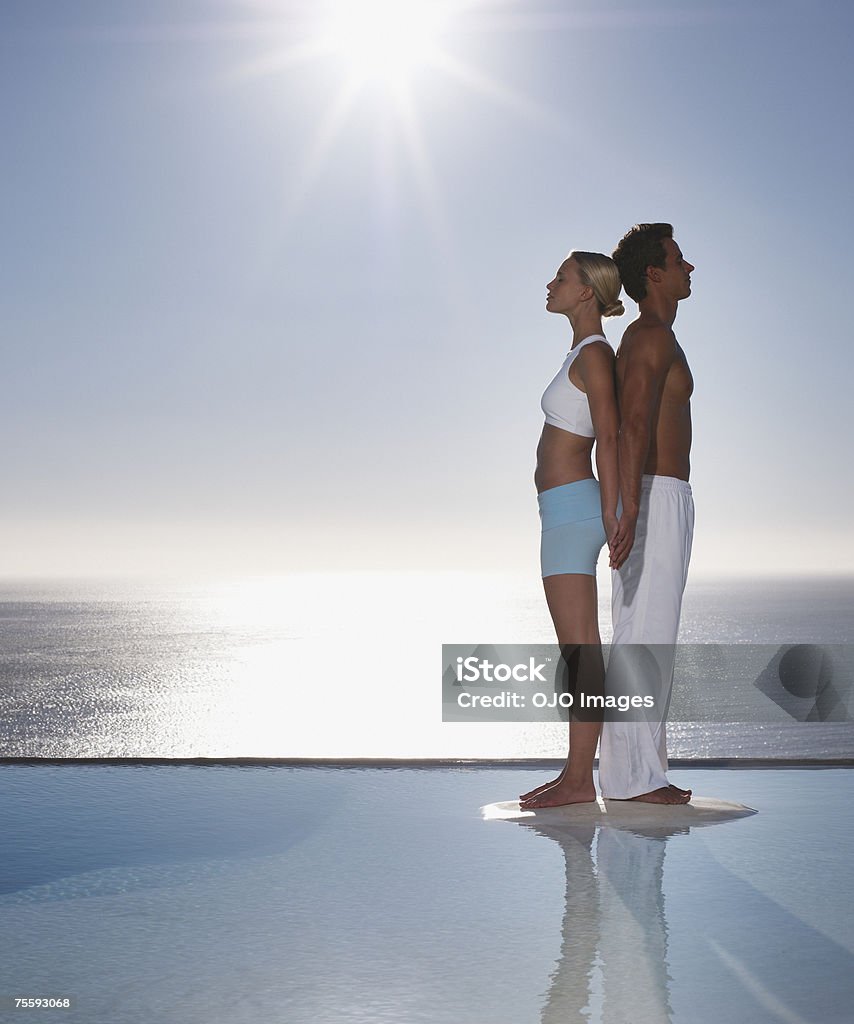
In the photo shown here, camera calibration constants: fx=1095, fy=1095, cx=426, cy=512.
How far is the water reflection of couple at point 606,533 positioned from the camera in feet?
10.8

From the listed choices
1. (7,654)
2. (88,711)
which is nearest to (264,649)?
(7,654)

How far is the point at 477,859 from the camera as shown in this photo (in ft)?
8.54

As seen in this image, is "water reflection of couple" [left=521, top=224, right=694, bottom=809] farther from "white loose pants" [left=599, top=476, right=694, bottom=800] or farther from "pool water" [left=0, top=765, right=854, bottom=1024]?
"pool water" [left=0, top=765, right=854, bottom=1024]

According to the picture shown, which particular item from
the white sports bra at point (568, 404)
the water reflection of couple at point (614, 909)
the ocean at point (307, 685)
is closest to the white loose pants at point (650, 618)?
the water reflection of couple at point (614, 909)

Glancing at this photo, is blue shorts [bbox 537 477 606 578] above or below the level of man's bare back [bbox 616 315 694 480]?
below

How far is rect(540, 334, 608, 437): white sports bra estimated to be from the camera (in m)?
3.34

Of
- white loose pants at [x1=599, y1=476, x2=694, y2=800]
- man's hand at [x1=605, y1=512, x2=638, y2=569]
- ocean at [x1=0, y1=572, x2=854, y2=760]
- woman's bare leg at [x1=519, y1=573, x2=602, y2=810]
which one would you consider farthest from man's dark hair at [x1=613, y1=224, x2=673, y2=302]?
ocean at [x1=0, y1=572, x2=854, y2=760]

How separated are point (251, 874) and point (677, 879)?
37.3 inches

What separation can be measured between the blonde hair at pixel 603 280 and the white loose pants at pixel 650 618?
1.88 ft

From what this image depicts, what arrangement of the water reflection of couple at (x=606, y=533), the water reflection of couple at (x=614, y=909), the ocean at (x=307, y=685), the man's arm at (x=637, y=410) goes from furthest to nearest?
the ocean at (x=307, y=685) < the water reflection of couple at (x=606, y=533) < the man's arm at (x=637, y=410) < the water reflection of couple at (x=614, y=909)

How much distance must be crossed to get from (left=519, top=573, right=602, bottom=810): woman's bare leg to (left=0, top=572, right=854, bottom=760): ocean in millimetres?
15850

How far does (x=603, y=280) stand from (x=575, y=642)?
3.75 feet

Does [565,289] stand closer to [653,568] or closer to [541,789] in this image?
[653,568]

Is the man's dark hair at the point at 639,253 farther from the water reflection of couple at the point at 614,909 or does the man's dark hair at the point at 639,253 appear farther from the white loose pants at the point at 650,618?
the water reflection of couple at the point at 614,909
